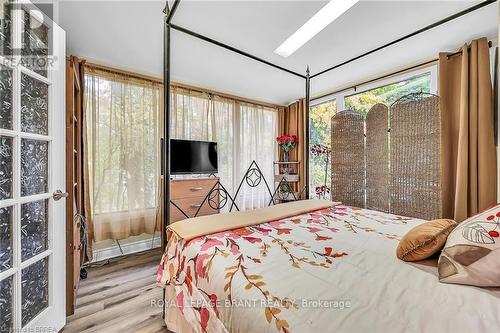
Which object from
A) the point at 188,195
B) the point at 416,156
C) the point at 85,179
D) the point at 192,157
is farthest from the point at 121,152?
the point at 416,156

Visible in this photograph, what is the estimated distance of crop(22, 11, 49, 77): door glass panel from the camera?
4.02 ft

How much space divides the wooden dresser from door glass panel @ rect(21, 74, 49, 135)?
4.58 ft

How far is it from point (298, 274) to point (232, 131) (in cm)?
303

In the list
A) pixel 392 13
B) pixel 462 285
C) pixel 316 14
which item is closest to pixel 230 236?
pixel 462 285

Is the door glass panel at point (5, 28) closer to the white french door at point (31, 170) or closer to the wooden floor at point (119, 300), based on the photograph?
the white french door at point (31, 170)

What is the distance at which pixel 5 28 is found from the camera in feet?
3.61

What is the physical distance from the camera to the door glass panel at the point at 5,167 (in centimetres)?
108

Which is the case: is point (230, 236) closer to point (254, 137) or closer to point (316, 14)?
point (316, 14)

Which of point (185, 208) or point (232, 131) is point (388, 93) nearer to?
point (232, 131)

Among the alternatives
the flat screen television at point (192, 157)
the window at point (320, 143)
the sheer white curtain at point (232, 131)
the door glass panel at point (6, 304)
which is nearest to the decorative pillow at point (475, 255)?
the door glass panel at point (6, 304)

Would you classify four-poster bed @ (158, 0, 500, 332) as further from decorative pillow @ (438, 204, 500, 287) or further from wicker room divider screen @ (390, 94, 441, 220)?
wicker room divider screen @ (390, 94, 441, 220)

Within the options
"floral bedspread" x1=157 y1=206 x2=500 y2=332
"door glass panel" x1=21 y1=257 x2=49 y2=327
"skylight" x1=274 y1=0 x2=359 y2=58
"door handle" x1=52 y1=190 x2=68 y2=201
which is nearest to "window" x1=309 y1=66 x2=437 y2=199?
"skylight" x1=274 y1=0 x2=359 y2=58

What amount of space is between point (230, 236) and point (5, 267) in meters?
1.14

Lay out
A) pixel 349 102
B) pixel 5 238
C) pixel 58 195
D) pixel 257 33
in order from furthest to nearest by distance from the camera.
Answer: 1. pixel 349 102
2. pixel 257 33
3. pixel 58 195
4. pixel 5 238
